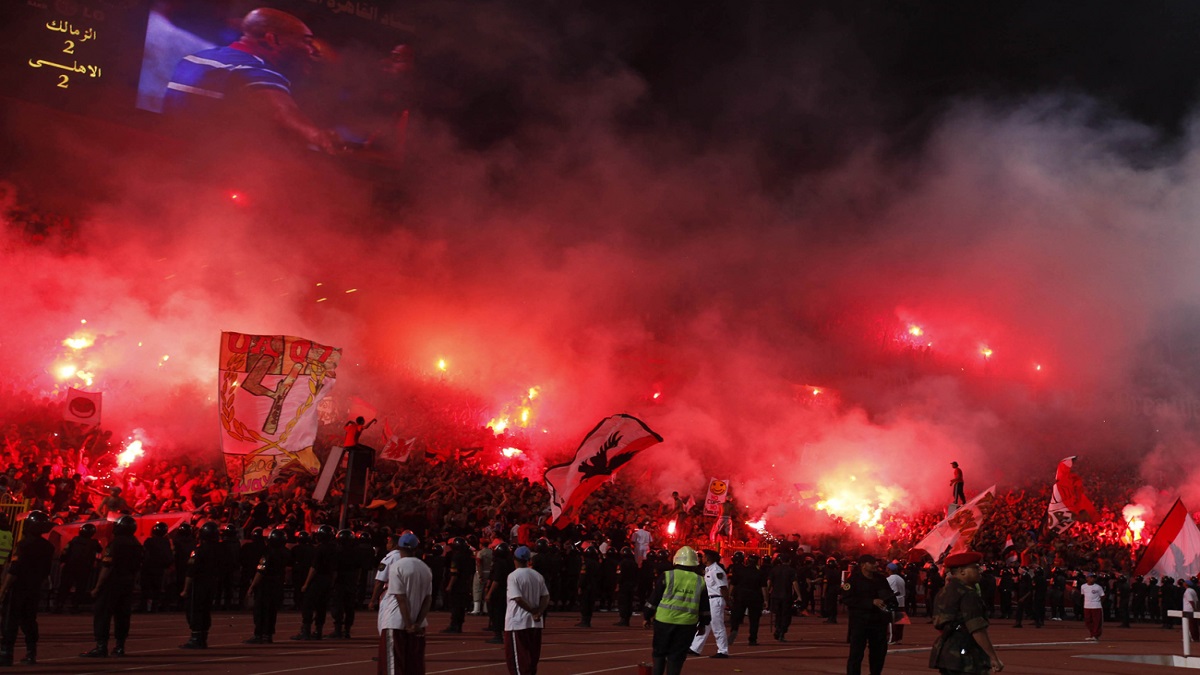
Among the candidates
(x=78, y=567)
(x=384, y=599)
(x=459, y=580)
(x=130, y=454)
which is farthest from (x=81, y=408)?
(x=384, y=599)

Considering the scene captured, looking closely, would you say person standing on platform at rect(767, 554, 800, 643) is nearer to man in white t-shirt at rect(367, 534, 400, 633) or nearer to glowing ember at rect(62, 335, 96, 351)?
man in white t-shirt at rect(367, 534, 400, 633)

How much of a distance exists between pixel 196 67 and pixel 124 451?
35.9ft

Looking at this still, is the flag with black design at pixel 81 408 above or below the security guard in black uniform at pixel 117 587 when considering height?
above

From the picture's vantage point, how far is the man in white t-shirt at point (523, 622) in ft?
25.6

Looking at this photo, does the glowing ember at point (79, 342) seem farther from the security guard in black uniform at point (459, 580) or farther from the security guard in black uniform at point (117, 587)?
the security guard in black uniform at point (117, 587)

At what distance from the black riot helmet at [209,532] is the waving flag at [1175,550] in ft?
61.0

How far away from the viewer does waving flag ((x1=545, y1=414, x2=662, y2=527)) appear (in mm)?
15195

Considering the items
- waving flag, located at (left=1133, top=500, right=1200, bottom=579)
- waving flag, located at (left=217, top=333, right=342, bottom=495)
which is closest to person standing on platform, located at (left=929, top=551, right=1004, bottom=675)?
waving flag, located at (left=217, top=333, right=342, bottom=495)

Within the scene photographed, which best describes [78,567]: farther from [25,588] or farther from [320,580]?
[25,588]

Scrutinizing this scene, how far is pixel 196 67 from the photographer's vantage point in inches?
1005

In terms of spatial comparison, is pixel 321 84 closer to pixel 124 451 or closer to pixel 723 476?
pixel 124 451

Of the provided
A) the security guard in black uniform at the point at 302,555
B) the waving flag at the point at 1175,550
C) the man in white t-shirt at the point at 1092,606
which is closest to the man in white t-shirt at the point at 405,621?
the security guard in black uniform at the point at 302,555

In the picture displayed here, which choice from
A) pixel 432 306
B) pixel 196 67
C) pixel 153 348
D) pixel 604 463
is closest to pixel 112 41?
pixel 196 67

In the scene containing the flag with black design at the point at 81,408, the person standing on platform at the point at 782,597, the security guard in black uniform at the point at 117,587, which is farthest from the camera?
the flag with black design at the point at 81,408
